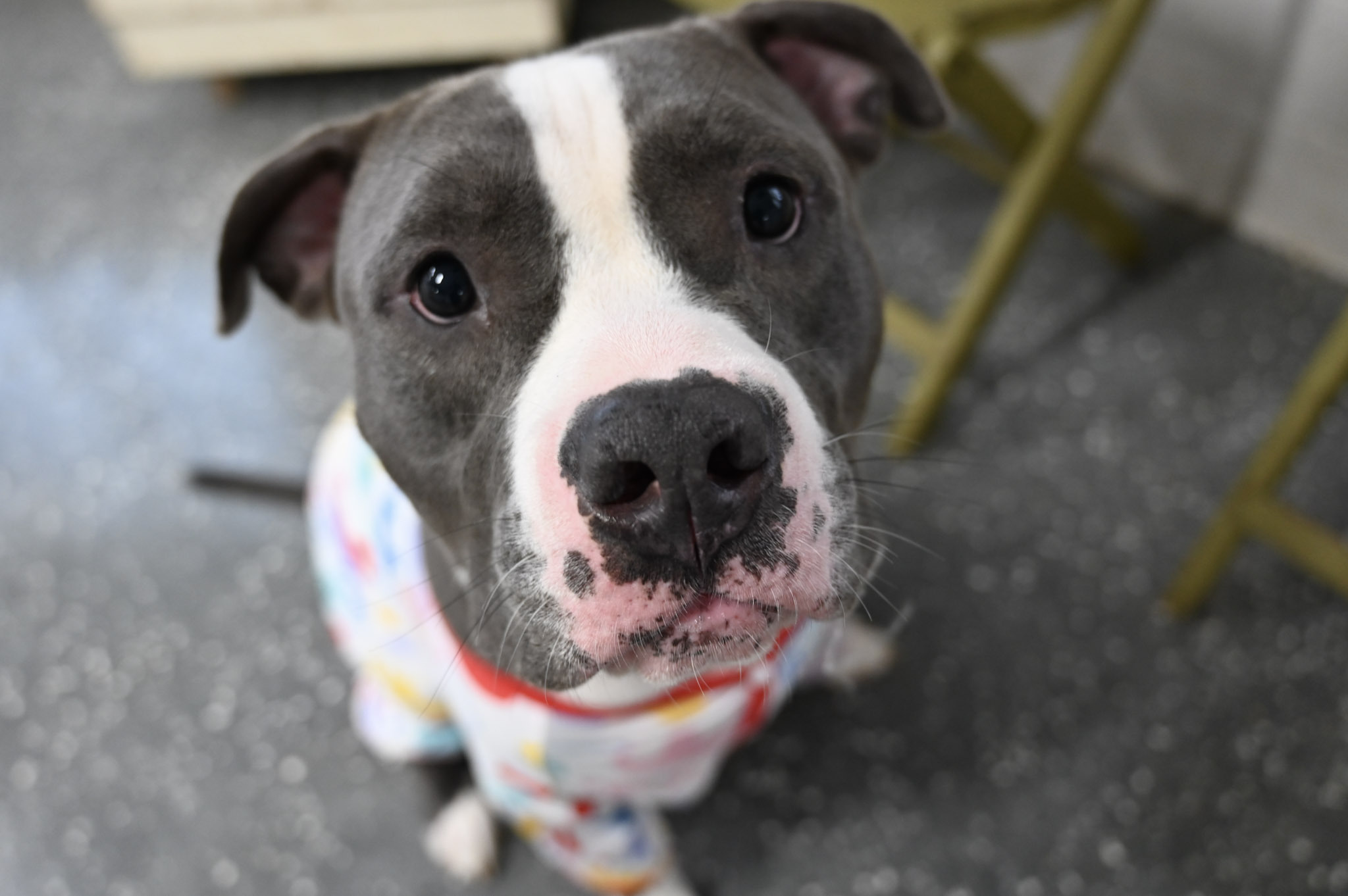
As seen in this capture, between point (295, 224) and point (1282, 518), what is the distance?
1.63 meters

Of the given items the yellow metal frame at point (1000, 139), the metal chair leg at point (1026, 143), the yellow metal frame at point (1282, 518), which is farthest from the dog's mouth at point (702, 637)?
the metal chair leg at point (1026, 143)

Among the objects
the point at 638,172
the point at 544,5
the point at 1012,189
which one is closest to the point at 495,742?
the point at 638,172

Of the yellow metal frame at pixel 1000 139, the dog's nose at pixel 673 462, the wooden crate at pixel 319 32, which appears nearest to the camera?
the dog's nose at pixel 673 462

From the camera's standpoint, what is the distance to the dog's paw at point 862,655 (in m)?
1.80

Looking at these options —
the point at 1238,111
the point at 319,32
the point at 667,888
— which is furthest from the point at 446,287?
the point at 319,32

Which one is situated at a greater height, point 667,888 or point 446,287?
point 446,287

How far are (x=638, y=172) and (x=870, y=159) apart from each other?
18.7 inches

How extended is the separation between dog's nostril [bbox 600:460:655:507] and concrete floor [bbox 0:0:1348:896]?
57cm

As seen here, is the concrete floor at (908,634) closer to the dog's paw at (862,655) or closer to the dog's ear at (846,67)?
the dog's paw at (862,655)

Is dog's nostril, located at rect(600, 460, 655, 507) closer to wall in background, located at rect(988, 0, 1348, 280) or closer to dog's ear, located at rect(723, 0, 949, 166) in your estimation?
dog's ear, located at rect(723, 0, 949, 166)

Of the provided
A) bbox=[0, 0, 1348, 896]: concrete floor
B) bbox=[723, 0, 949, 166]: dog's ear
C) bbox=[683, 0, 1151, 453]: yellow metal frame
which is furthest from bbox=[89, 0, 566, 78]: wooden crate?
bbox=[723, 0, 949, 166]: dog's ear

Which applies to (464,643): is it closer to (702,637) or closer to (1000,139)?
(702,637)

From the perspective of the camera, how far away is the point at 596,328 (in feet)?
2.92

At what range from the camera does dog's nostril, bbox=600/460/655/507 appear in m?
0.79
